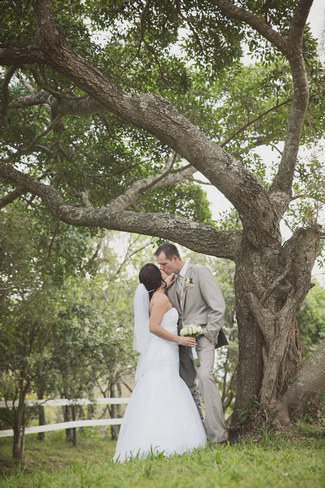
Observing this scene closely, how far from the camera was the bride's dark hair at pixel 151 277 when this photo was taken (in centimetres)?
524

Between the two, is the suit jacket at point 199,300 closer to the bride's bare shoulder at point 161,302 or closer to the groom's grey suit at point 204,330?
the groom's grey suit at point 204,330

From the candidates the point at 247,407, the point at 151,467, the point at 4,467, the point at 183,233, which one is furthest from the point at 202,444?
the point at 4,467

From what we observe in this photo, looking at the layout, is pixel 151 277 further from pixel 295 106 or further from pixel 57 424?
pixel 57 424

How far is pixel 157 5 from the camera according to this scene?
6895 millimetres

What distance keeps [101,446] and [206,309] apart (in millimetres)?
10605

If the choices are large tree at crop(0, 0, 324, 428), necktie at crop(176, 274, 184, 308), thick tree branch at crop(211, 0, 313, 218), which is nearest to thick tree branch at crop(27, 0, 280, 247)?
large tree at crop(0, 0, 324, 428)

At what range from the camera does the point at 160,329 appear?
4953 mm

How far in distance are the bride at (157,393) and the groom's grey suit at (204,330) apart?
17cm

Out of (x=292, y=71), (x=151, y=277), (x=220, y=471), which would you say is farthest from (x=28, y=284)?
(x=220, y=471)

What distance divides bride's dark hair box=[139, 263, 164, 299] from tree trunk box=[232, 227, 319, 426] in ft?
3.59

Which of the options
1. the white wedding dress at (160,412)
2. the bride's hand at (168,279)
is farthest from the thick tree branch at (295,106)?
the white wedding dress at (160,412)

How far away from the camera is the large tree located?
513cm

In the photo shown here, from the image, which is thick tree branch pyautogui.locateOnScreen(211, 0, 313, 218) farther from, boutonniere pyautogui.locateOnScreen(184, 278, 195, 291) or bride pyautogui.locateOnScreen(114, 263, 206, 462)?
bride pyautogui.locateOnScreen(114, 263, 206, 462)

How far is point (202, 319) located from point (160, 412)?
1265mm
